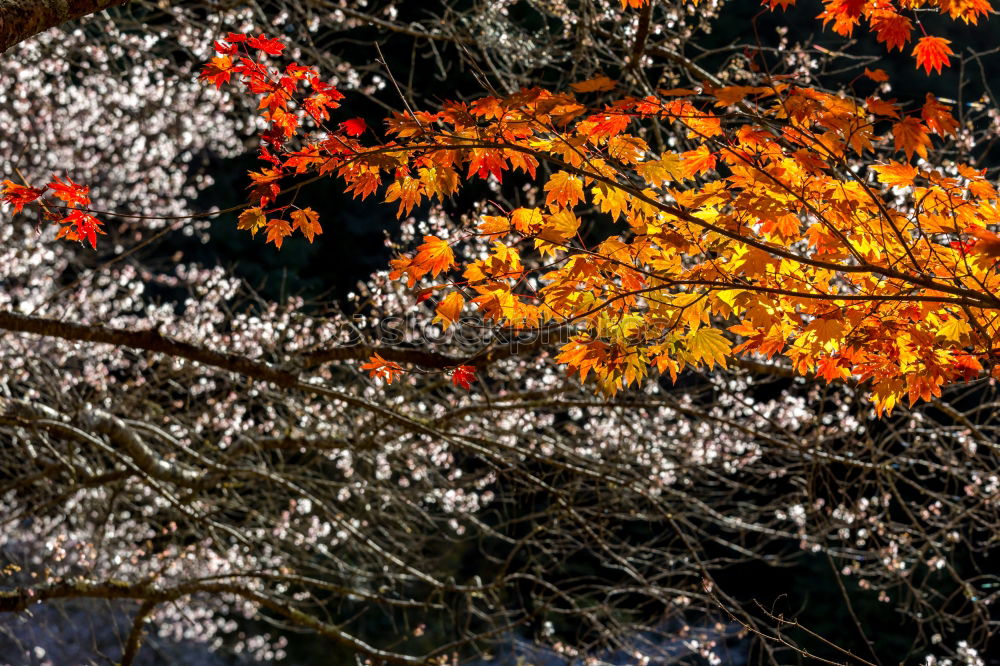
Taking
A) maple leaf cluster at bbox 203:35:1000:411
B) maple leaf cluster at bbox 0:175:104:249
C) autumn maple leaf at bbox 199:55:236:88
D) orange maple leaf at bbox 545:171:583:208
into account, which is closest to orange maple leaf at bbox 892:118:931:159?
maple leaf cluster at bbox 203:35:1000:411

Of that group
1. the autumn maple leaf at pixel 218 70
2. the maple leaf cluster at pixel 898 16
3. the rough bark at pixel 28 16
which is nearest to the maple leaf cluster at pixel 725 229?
the autumn maple leaf at pixel 218 70

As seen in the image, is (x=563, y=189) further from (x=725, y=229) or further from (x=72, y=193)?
(x=72, y=193)

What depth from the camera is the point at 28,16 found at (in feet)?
6.68

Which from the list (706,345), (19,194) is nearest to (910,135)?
(706,345)

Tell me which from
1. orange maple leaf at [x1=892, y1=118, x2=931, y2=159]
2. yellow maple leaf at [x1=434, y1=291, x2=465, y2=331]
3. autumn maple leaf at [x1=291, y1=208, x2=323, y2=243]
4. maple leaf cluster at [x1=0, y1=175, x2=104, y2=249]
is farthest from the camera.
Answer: maple leaf cluster at [x1=0, y1=175, x2=104, y2=249]

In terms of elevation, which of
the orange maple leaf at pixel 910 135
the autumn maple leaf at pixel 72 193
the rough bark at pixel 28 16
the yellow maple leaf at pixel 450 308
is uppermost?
the rough bark at pixel 28 16

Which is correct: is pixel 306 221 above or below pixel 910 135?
below

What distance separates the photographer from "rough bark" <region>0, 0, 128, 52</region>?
2.00 meters

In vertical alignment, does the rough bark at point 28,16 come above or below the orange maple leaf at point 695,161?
above

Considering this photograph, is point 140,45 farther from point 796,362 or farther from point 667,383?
→ point 796,362

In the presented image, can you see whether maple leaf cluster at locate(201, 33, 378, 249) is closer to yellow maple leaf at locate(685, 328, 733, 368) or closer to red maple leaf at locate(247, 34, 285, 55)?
red maple leaf at locate(247, 34, 285, 55)

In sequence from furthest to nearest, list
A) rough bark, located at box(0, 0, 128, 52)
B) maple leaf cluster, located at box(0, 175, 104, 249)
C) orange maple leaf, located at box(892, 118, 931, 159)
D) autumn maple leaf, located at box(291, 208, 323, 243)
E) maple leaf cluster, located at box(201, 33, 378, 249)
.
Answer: maple leaf cluster, located at box(0, 175, 104, 249)
autumn maple leaf, located at box(291, 208, 323, 243)
maple leaf cluster, located at box(201, 33, 378, 249)
orange maple leaf, located at box(892, 118, 931, 159)
rough bark, located at box(0, 0, 128, 52)

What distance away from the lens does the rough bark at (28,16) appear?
6.56 ft

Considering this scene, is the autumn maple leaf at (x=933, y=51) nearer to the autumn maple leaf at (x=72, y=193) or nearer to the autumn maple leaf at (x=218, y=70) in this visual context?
the autumn maple leaf at (x=218, y=70)
